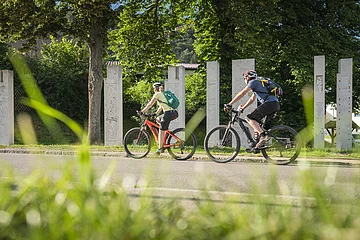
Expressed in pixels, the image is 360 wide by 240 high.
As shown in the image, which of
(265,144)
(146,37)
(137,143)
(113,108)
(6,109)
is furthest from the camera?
(146,37)

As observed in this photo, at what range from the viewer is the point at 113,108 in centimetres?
1577

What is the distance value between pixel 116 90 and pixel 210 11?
588 cm

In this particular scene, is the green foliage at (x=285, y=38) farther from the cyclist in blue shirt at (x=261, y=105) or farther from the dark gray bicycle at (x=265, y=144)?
the cyclist in blue shirt at (x=261, y=105)

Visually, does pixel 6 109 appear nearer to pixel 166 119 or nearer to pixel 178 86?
pixel 178 86

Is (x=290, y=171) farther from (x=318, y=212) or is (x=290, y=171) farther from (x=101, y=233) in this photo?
(x=101, y=233)

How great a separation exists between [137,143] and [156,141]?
0.50m

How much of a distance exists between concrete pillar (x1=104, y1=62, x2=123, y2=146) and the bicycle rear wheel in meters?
6.70

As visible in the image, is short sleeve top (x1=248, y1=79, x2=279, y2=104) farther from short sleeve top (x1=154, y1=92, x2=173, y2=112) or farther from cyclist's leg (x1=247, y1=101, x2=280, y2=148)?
short sleeve top (x1=154, y1=92, x2=173, y2=112)

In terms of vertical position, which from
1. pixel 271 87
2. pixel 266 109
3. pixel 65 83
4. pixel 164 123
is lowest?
pixel 164 123

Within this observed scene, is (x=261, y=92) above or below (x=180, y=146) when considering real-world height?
above

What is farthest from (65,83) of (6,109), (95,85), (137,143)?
(137,143)

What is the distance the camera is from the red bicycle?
36.0 ft

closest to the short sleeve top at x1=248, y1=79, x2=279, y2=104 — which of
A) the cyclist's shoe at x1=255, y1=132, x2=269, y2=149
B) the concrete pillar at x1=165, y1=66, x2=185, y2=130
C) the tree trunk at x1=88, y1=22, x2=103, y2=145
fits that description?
the cyclist's shoe at x1=255, y1=132, x2=269, y2=149

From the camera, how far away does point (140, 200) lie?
6.44 ft
